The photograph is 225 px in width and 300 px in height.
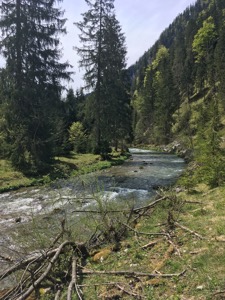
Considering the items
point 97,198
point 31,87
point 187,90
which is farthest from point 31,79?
point 187,90

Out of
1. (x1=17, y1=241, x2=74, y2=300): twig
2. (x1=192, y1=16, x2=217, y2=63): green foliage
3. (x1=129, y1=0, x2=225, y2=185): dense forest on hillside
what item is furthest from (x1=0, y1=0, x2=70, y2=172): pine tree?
(x1=192, y1=16, x2=217, y2=63): green foliage

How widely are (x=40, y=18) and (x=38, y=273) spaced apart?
21808 millimetres

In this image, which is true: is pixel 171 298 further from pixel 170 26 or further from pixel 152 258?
pixel 170 26

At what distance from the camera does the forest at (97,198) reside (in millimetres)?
5461

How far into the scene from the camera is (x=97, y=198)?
24.2 feet

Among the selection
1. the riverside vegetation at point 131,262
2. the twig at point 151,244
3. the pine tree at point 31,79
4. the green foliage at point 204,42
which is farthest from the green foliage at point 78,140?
the green foliage at point 204,42

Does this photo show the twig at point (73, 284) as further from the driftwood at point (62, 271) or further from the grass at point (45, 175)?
the grass at point (45, 175)

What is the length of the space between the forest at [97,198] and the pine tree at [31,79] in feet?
0.25

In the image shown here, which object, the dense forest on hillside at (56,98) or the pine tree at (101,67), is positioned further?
the pine tree at (101,67)

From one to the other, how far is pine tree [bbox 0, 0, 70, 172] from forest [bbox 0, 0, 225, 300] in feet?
0.25

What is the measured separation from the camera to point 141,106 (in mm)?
80562

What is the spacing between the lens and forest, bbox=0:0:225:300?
546 cm

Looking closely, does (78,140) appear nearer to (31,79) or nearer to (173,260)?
(31,79)

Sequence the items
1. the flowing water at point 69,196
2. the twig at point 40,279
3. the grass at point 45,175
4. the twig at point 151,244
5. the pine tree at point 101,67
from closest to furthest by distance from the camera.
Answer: the twig at point 40,279
the twig at point 151,244
the flowing water at point 69,196
the grass at point 45,175
the pine tree at point 101,67
